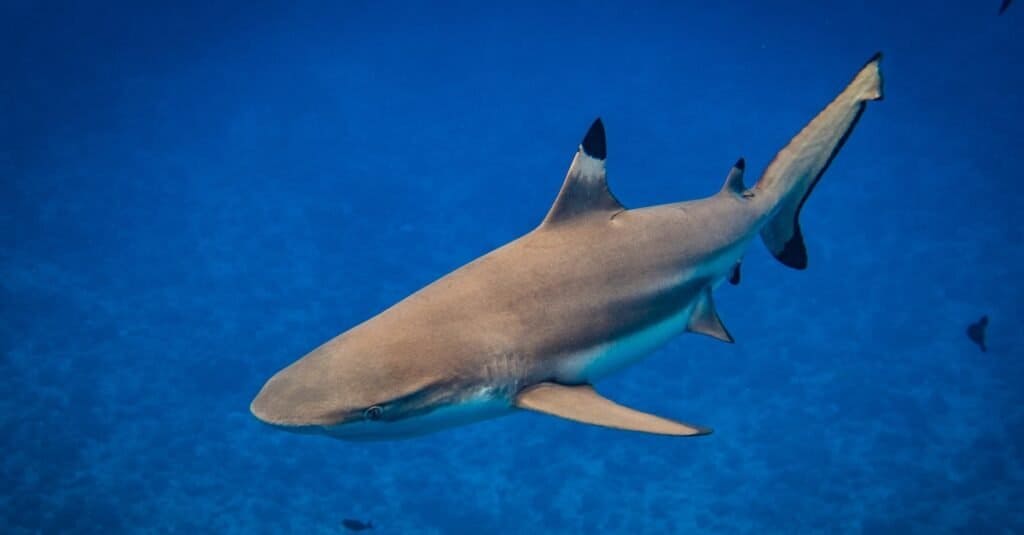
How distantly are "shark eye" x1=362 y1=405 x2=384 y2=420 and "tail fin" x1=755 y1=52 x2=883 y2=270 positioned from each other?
331 centimetres

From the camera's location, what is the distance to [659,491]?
11.8 m

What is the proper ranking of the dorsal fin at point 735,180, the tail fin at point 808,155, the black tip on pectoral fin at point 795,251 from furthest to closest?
the black tip on pectoral fin at point 795,251
the dorsal fin at point 735,180
the tail fin at point 808,155

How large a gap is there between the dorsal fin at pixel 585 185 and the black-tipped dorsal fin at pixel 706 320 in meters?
1.07

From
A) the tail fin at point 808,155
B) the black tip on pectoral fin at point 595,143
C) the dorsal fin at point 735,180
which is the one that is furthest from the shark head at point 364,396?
the tail fin at point 808,155

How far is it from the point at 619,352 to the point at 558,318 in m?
0.55

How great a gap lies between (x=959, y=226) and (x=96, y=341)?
23.8 metres

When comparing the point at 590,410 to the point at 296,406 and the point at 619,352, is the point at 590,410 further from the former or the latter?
the point at 296,406

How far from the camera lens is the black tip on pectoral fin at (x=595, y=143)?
3.93m

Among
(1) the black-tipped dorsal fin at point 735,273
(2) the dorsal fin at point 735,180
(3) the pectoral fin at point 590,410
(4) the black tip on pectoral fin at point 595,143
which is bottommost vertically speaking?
(3) the pectoral fin at point 590,410

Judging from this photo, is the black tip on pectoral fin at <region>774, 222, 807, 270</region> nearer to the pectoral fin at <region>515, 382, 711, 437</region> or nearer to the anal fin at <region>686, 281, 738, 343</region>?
the anal fin at <region>686, 281, 738, 343</region>

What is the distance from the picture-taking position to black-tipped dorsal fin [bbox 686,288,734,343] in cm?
464

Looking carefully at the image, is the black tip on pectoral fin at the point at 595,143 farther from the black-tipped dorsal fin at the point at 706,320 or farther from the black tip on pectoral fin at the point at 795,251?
the black tip on pectoral fin at the point at 795,251

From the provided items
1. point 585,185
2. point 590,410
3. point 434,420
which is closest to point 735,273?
point 585,185

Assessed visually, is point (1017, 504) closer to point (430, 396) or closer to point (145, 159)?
point (430, 396)
